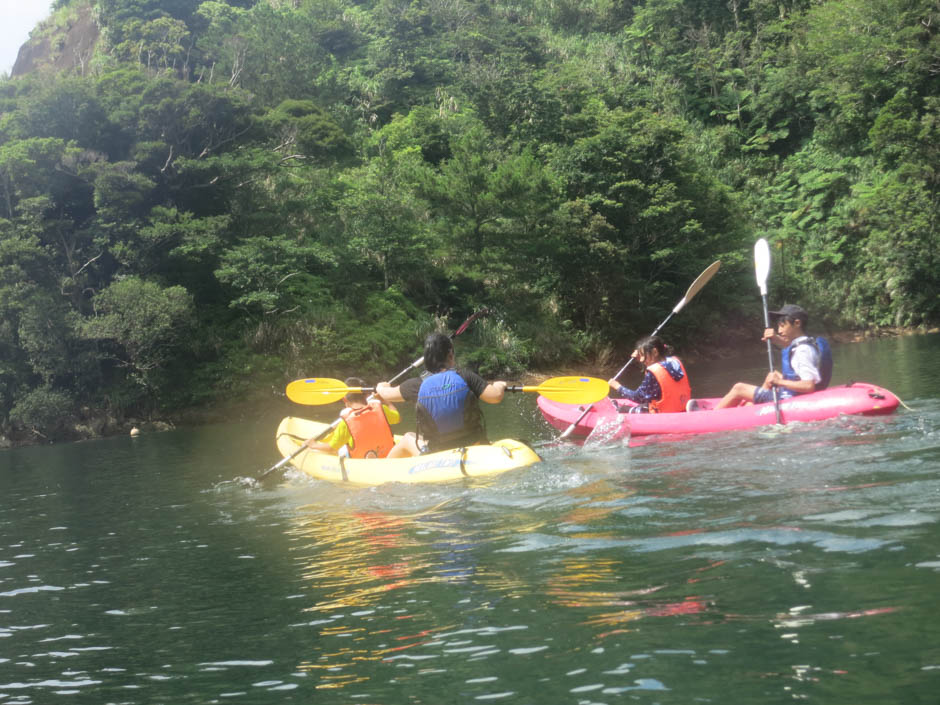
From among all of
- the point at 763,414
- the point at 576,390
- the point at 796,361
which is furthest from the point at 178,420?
the point at 796,361

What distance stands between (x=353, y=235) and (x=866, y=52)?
56.2 feet

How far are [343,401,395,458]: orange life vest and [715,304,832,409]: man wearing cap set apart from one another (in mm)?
3367

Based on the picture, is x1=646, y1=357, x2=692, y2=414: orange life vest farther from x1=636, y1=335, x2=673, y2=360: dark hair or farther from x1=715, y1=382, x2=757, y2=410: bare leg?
x1=715, y1=382, x2=757, y2=410: bare leg

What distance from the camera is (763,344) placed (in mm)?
25859

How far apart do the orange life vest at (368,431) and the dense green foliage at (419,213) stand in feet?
40.5

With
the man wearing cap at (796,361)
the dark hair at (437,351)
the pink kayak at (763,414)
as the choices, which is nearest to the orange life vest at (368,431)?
the dark hair at (437,351)

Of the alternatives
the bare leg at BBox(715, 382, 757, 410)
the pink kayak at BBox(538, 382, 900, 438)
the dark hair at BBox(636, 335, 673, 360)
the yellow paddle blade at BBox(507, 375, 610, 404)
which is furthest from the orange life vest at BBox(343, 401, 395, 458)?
the bare leg at BBox(715, 382, 757, 410)

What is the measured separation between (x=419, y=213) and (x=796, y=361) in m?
17.1

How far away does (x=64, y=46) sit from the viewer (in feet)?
129

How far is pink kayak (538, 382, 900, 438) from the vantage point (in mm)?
7346

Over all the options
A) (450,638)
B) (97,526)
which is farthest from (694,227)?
(450,638)

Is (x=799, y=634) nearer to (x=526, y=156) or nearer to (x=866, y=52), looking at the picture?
(x=526, y=156)

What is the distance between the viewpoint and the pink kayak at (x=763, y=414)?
7346 millimetres

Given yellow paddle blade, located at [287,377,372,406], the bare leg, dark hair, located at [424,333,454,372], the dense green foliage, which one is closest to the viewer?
dark hair, located at [424,333,454,372]
